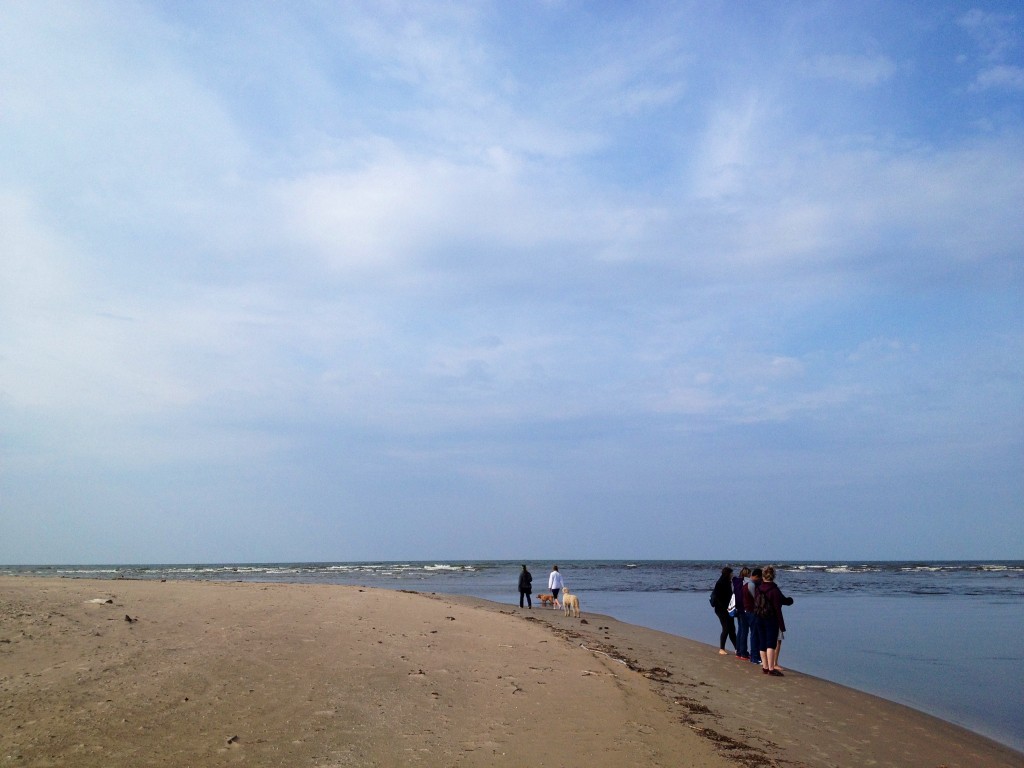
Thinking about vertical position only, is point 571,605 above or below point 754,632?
below

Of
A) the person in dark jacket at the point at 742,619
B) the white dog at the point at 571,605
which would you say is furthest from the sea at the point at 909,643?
the white dog at the point at 571,605

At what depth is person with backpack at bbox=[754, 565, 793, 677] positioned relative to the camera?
39.2 feet

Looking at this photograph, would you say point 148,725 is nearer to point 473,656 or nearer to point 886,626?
point 473,656

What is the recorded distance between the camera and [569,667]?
10188mm

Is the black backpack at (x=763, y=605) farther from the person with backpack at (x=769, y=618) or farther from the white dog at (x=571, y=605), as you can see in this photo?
the white dog at (x=571, y=605)

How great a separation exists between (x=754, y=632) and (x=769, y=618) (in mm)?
864

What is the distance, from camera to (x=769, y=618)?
1218 cm

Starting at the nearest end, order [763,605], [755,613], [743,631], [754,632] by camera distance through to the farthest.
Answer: [763,605] → [755,613] → [754,632] → [743,631]

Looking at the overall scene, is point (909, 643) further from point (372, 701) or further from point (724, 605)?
point (372, 701)

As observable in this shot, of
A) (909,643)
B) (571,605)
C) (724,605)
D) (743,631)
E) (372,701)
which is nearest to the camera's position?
(372,701)

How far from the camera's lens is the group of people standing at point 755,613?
12008 millimetres

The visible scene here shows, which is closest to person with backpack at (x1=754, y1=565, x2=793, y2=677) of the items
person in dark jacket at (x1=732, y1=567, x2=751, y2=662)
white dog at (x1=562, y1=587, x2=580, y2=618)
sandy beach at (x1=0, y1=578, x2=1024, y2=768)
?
sandy beach at (x1=0, y1=578, x2=1024, y2=768)

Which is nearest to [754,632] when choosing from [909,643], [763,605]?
[763,605]

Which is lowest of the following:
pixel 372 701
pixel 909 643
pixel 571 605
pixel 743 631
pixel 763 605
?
pixel 909 643
